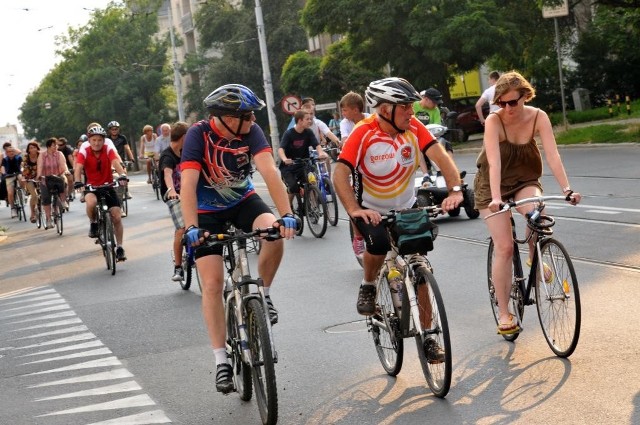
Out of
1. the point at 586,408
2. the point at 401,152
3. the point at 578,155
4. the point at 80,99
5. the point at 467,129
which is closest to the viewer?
the point at 586,408

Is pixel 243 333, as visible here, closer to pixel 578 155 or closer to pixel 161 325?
pixel 161 325

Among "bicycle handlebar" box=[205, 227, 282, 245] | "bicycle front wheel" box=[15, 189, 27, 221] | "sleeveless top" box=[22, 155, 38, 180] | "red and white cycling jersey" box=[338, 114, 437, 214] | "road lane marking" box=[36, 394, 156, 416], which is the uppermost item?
"red and white cycling jersey" box=[338, 114, 437, 214]

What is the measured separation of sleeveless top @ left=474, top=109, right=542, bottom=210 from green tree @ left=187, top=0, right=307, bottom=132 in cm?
5914

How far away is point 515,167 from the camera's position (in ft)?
25.3

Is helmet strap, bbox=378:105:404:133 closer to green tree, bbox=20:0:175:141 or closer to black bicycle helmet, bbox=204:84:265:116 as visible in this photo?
black bicycle helmet, bbox=204:84:265:116

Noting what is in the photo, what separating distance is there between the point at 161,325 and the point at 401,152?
406 cm

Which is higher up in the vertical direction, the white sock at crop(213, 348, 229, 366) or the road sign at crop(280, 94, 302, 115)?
the road sign at crop(280, 94, 302, 115)

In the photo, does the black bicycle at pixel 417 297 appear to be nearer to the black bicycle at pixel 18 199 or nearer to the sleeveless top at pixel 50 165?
the sleeveless top at pixel 50 165

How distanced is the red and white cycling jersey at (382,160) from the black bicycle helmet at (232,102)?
63 cm

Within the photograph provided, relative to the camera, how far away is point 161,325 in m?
10.6

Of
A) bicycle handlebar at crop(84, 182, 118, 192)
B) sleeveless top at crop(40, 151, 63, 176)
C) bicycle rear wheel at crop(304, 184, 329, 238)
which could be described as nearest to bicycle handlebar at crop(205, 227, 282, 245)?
bicycle handlebar at crop(84, 182, 118, 192)

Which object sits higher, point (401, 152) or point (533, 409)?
point (401, 152)

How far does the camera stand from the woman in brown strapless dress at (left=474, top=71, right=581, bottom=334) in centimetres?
744

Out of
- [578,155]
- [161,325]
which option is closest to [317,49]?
[578,155]
